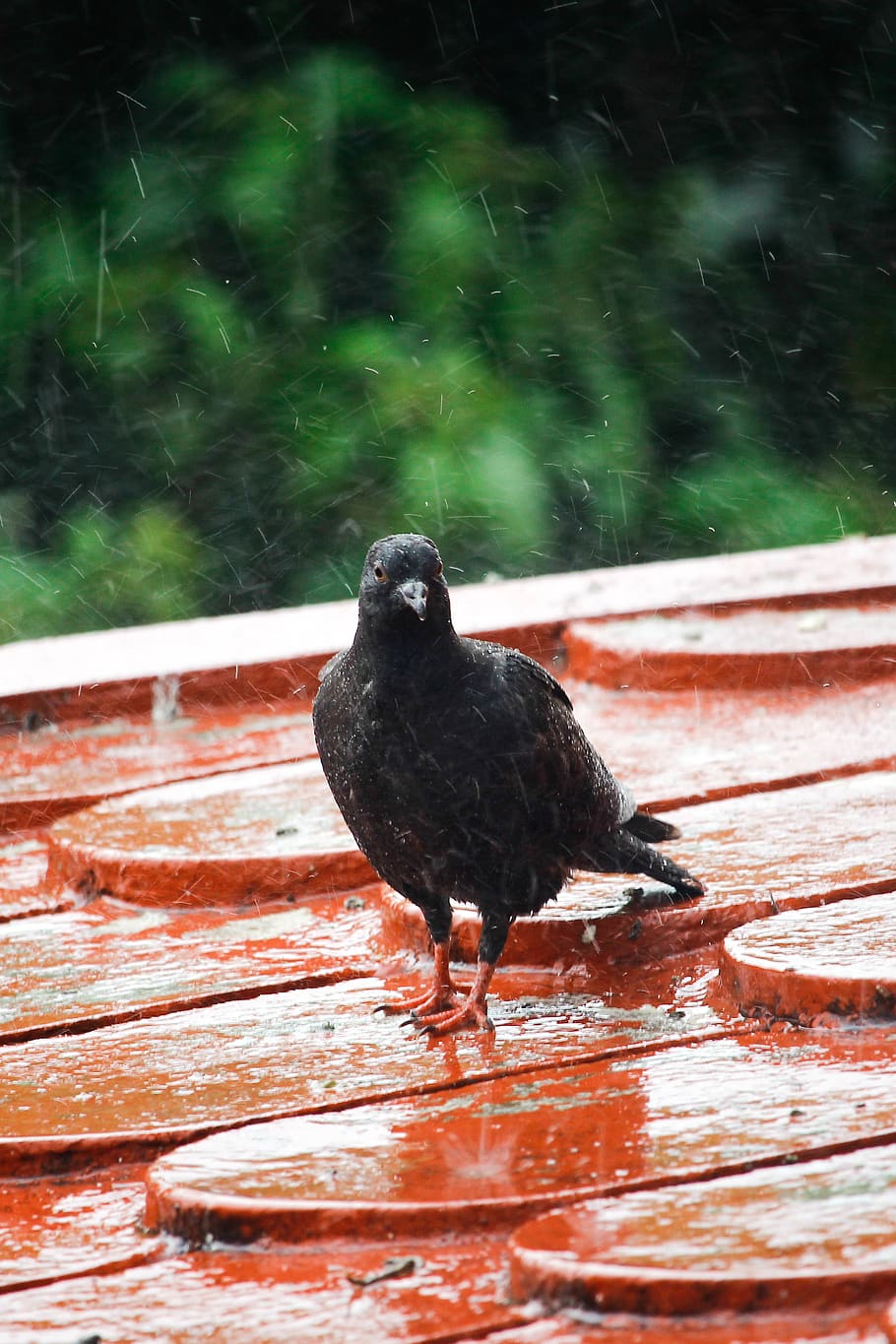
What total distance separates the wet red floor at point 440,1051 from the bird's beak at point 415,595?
0.52 metres

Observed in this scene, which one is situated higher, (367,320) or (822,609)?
(367,320)

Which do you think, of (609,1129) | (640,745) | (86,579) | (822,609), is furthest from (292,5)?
(609,1129)

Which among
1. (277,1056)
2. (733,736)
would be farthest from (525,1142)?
(733,736)

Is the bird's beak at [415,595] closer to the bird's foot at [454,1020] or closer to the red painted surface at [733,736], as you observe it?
the bird's foot at [454,1020]

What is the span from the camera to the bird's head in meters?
2.38

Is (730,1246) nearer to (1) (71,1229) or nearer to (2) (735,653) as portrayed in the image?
(1) (71,1229)

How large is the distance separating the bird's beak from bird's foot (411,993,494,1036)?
1.65ft

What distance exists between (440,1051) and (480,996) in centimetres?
23

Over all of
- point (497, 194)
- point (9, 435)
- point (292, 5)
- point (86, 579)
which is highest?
point (292, 5)

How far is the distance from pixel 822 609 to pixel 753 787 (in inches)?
57.1

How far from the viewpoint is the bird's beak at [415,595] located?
7.57 ft

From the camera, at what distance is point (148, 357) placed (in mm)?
9836

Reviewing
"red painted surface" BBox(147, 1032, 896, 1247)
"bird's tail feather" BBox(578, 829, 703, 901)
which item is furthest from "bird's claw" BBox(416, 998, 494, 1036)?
"bird's tail feather" BBox(578, 829, 703, 901)

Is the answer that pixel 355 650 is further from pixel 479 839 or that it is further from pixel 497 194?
pixel 497 194
